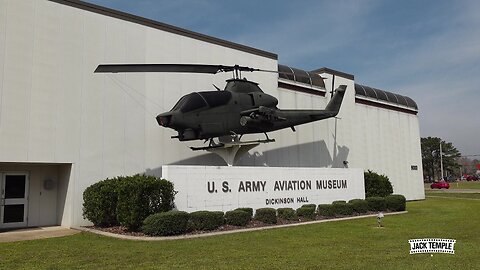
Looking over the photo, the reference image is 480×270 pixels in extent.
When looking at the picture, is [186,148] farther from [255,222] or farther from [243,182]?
[255,222]

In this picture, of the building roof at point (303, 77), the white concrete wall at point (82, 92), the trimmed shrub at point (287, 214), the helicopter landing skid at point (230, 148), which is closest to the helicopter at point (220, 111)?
the helicopter landing skid at point (230, 148)

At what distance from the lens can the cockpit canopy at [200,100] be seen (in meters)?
16.3

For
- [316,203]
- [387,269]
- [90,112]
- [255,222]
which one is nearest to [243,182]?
[255,222]

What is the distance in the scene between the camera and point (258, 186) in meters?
18.4

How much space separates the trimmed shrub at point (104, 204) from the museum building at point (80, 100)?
1424mm

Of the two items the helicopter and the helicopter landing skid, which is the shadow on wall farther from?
the helicopter

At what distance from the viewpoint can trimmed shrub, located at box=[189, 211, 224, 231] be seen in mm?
14188

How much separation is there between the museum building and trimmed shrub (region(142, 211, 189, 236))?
5110 millimetres

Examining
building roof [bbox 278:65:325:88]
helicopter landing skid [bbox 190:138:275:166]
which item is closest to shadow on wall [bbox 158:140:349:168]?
helicopter landing skid [bbox 190:138:275:166]

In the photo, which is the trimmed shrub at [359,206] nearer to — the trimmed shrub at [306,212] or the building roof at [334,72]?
the trimmed shrub at [306,212]

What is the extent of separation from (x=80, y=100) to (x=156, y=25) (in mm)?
5677

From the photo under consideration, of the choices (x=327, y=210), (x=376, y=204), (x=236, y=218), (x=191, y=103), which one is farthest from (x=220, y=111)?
(x=376, y=204)

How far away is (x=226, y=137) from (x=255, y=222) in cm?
500

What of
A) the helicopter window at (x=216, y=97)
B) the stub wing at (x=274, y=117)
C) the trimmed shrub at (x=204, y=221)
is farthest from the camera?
the stub wing at (x=274, y=117)
